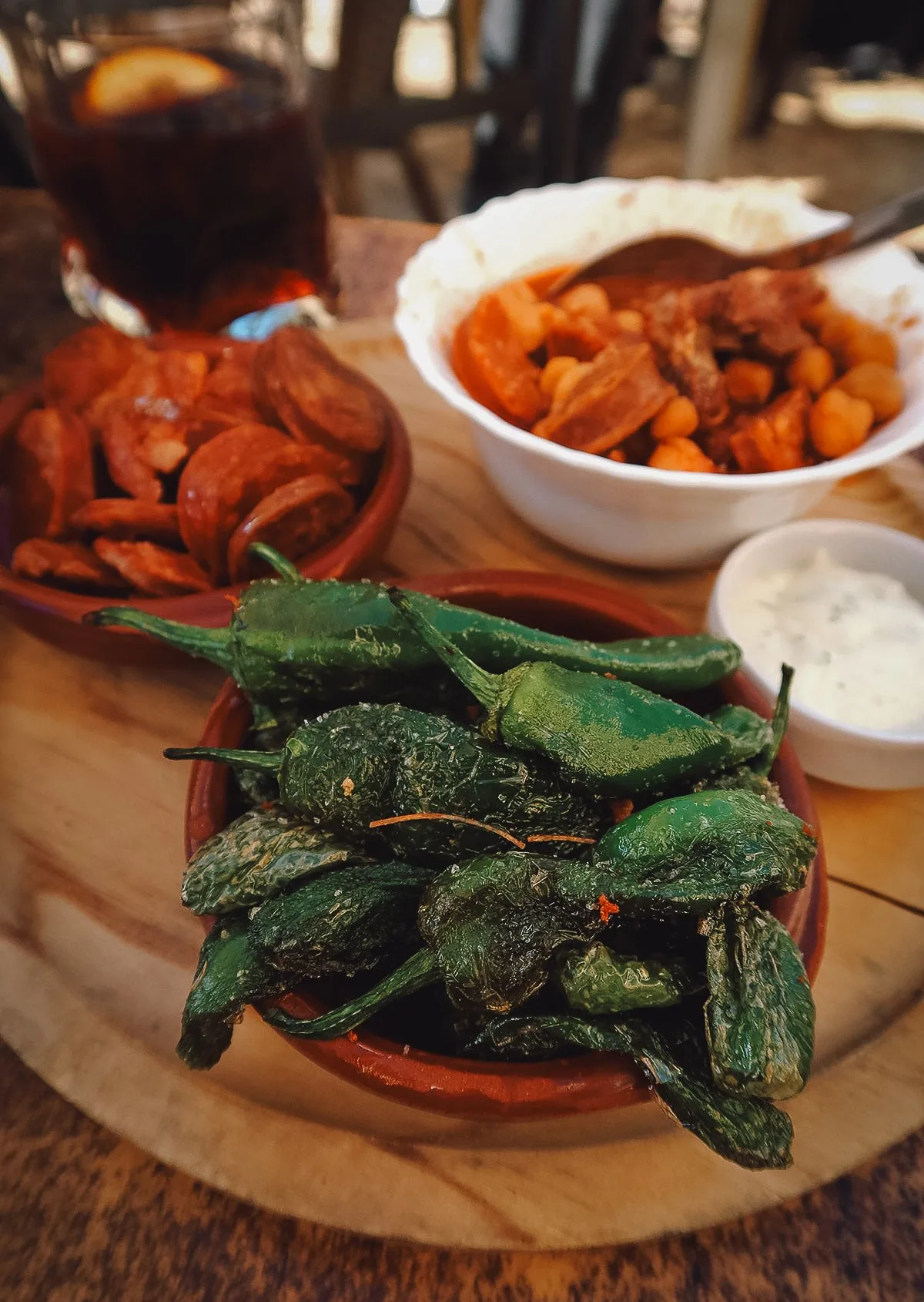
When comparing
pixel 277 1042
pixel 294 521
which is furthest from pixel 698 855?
pixel 294 521

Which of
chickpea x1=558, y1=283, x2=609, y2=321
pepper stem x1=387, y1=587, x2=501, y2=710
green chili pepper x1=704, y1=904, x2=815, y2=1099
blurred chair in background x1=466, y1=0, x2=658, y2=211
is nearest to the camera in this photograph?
green chili pepper x1=704, y1=904, x2=815, y2=1099

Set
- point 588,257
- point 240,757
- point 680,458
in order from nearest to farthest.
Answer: point 240,757
point 680,458
point 588,257

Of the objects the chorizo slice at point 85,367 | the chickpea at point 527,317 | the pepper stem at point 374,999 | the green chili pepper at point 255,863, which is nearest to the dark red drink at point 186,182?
the chorizo slice at point 85,367

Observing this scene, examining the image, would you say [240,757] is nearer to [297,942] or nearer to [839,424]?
[297,942]

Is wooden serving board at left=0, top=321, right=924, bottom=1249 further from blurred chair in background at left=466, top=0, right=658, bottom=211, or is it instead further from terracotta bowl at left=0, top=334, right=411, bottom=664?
blurred chair in background at left=466, top=0, right=658, bottom=211

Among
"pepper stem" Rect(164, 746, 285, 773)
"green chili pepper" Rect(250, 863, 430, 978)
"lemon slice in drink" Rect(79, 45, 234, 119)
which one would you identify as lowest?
"green chili pepper" Rect(250, 863, 430, 978)

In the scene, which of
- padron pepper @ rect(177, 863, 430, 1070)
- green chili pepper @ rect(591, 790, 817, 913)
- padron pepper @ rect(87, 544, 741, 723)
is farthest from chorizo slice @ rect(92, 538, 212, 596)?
green chili pepper @ rect(591, 790, 817, 913)

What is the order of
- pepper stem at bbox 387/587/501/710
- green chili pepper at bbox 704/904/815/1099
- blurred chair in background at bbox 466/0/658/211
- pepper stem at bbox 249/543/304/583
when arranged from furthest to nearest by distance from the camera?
blurred chair in background at bbox 466/0/658/211 < pepper stem at bbox 249/543/304/583 < pepper stem at bbox 387/587/501/710 < green chili pepper at bbox 704/904/815/1099
